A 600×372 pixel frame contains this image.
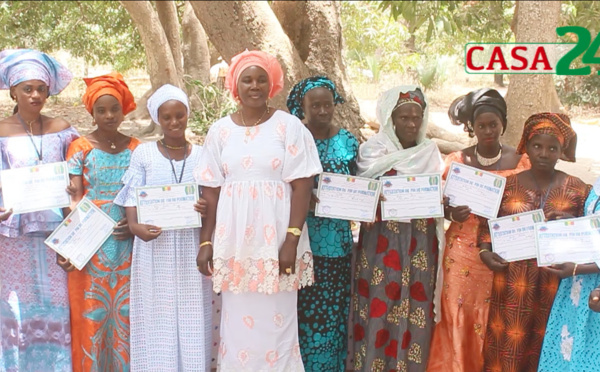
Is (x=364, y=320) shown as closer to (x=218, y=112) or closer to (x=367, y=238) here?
(x=367, y=238)

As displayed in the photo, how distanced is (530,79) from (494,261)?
3.58 meters

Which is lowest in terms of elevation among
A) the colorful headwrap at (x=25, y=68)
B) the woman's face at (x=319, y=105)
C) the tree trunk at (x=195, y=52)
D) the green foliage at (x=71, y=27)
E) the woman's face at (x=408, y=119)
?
the woman's face at (x=408, y=119)

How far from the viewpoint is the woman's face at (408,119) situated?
10.6 feet

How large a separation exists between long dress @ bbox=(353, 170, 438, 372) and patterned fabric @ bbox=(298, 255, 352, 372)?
12 centimetres

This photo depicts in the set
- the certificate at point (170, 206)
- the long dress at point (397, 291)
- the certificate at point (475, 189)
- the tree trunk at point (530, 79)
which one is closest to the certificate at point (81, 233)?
the certificate at point (170, 206)

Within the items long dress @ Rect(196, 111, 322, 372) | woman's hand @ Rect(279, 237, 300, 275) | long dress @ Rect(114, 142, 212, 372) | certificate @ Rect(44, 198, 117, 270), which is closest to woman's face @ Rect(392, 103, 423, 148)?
long dress @ Rect(196, 111, 322, 372)

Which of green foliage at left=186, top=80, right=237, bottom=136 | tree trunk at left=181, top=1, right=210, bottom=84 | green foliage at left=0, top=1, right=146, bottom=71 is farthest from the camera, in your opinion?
tree trunk at left=181, top=1, right=210, bottom=84

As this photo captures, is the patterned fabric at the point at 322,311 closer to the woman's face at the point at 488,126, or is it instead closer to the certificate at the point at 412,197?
the certificate at the point at 412,197

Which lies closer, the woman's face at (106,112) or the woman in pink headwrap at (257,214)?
the woman in pink headwrap at (257,214)

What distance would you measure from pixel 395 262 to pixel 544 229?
2.61 ft

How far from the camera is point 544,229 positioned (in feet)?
9.45

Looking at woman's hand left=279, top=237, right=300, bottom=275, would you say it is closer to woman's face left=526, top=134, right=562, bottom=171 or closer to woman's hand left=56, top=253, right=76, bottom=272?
woman's hand left=56, top=253, right=76, bottom=272

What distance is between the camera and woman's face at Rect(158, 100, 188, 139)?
3.17m

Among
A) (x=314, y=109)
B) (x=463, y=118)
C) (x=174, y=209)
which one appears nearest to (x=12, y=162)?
(x=174, y=209)
